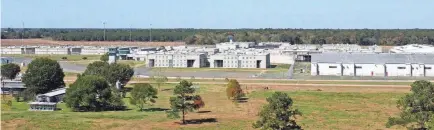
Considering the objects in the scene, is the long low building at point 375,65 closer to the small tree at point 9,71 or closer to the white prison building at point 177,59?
the white prison building at point 177,59

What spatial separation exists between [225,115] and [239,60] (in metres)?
42.2

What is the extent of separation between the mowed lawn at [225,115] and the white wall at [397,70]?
1905 cm

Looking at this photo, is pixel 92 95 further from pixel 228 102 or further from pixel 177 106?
pixel 228 102

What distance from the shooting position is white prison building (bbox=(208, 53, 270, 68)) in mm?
76125

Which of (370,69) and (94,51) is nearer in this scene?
(370,69)

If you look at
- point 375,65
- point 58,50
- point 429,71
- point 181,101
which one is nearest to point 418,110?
point 181,101

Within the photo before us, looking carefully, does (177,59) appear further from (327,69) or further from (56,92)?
(56,92)

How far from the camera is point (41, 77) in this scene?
4456 centimetres

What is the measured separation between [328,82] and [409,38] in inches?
3188

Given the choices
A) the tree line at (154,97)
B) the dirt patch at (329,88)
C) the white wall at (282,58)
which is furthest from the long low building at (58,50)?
the dirt patch at (329,88)

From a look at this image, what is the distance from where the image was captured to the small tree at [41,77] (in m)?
44.1

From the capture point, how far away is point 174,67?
77.8 m

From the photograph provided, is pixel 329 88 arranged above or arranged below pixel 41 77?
below

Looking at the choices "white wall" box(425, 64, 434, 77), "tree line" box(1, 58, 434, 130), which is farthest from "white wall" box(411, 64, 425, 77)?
"tree line" box(1, 58, 434, 130)
